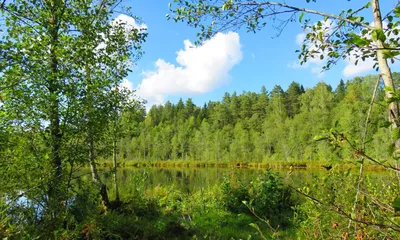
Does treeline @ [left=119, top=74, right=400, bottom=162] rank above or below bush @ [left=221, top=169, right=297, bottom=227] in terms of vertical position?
above

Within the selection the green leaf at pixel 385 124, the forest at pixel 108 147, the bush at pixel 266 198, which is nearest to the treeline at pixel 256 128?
the bush at pixel 266 198

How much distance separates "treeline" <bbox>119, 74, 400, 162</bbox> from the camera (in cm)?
4853

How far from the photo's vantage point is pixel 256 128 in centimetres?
7050

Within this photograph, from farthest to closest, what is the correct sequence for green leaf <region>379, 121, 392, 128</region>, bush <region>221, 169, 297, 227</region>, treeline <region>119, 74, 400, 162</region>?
1. treeline <region>119, 74, 400, 162</region>
2. bush <region>221, 169, 297, 227</region>
3. green leaf <region>379, 121, 392, 128</region>

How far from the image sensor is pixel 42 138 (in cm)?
392

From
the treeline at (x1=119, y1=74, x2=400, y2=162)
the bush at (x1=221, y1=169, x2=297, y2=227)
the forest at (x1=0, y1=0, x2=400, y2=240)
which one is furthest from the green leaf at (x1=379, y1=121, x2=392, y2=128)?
the treeline at (x1=119, y1=74, x2=400, y2=162)

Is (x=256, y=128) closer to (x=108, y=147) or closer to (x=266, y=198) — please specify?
(x=266, y=198)

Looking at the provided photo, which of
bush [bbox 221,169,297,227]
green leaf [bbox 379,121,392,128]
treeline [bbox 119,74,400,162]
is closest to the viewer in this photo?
green leaf [bbox 379,121,392,128]

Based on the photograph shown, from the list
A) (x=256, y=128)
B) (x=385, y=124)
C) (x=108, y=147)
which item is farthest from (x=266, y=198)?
(x=256, y=128)

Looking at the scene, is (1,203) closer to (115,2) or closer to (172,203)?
(115,2)

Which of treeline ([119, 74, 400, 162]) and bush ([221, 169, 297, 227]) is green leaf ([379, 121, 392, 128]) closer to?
bush ([221, 169, 297, 227])

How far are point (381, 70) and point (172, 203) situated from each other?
29.0 feet

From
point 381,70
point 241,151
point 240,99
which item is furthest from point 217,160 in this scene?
point 381,70

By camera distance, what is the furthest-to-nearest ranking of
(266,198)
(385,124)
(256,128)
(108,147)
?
(256,128) < (266,198) < (108,147) < (385,124)
